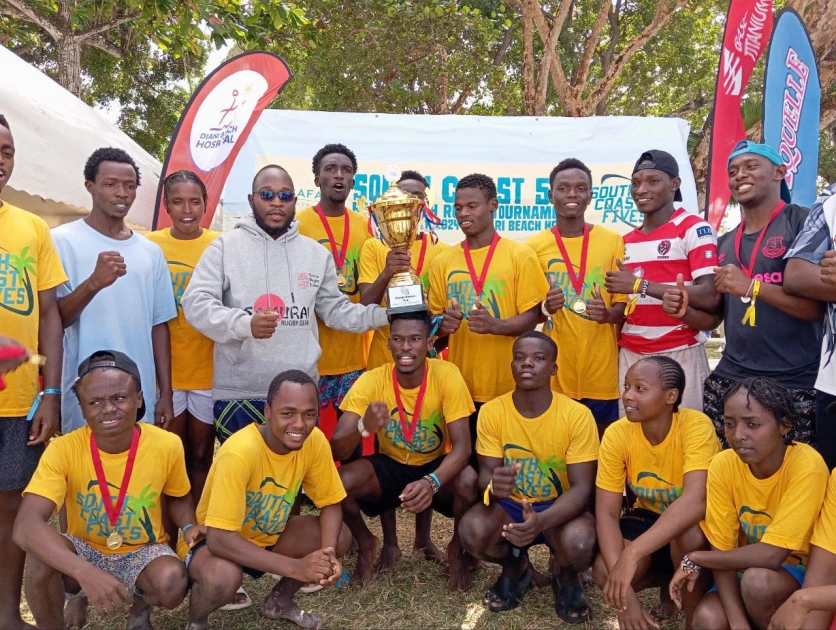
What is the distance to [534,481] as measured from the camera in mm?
4172

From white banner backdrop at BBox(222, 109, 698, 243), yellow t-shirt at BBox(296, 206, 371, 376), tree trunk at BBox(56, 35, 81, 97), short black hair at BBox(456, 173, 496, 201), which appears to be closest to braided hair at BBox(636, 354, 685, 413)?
short black hair at BBox(456, 173, 496, 201)

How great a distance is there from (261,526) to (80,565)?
88 cm

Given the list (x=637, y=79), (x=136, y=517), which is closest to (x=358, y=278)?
(x=136, y=517)

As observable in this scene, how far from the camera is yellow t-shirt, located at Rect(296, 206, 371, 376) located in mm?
5027

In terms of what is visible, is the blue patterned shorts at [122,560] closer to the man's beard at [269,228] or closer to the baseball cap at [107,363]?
the baseball cap at [107,363]

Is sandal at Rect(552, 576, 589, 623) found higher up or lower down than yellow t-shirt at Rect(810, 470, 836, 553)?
lower down

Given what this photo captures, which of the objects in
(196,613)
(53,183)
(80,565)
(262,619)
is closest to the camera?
(80,565)

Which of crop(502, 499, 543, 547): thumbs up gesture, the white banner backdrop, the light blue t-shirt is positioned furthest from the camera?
the white banner backdrop

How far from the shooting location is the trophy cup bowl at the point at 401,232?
4.35m

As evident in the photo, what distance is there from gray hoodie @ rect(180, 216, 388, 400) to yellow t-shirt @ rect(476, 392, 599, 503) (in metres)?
1.05

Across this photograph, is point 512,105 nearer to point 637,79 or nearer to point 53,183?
point 637,79

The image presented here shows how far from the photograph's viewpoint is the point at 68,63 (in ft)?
42.8

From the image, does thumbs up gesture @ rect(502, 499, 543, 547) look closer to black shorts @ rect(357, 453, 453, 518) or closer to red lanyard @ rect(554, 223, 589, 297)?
black shorts @ rect(357, 453, 453, 518)

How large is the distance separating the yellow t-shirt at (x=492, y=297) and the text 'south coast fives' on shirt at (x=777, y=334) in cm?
126
